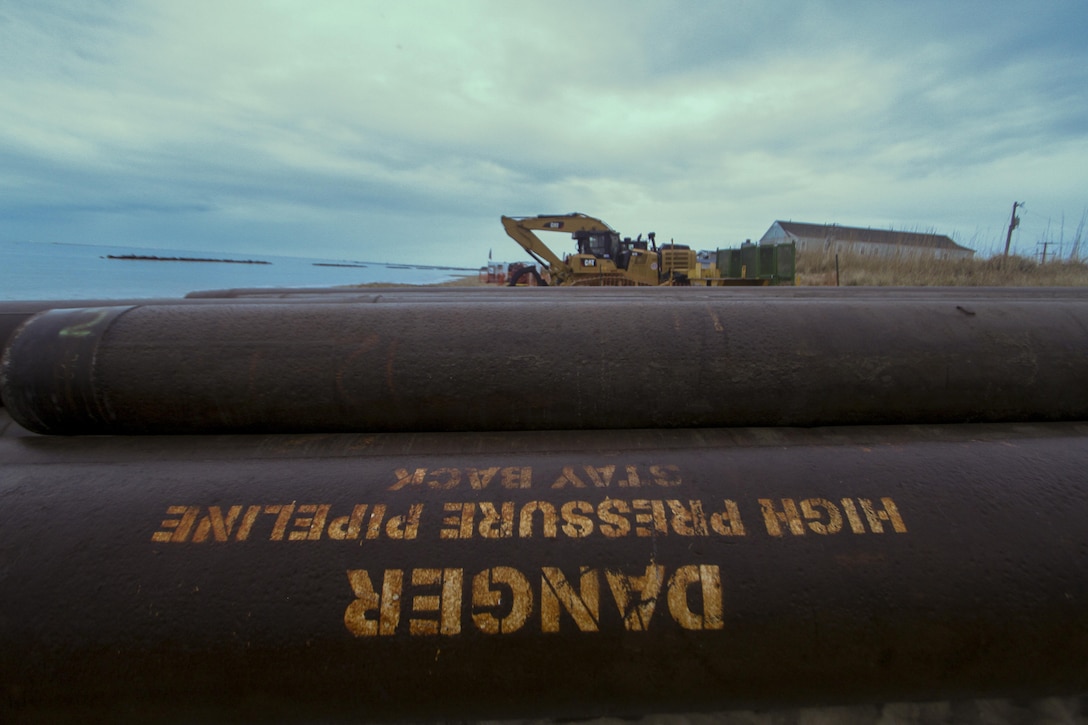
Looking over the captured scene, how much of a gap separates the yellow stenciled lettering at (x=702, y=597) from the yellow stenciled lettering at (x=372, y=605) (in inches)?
22.5

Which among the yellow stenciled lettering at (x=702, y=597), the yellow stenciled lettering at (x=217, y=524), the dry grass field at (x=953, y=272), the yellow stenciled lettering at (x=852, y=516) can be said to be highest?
the dry grass field at (x=953, y=272)

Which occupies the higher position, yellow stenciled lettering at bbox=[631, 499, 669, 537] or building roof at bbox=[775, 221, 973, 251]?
building roof at bbox=[775, 221, 973, 251]

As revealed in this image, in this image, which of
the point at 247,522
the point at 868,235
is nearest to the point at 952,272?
the point at 247,522

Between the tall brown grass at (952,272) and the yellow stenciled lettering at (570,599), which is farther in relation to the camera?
the tall brown grass at (952,272)

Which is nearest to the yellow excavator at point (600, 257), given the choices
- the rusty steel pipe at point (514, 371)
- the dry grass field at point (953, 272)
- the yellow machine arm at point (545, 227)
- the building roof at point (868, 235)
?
the yellow machine arm at point (545, 227)

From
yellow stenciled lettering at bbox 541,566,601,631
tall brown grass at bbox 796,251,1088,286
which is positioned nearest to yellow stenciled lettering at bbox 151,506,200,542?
yellow stenciled lettering at bbox 541,566,601,631

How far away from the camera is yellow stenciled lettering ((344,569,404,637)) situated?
1079 mm

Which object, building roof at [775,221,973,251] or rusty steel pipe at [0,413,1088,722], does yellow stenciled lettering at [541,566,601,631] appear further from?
building roof at [775,221,973,251]

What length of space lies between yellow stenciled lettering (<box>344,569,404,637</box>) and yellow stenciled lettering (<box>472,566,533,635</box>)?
0.16 meters

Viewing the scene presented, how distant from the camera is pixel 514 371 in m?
1.45

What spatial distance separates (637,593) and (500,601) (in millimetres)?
287

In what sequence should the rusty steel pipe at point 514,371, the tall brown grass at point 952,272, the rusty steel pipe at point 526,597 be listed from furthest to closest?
the tall brown grass at point 952,272
the rusty steel pipe at point 514,371
the rusty steel pipe at point 526,597

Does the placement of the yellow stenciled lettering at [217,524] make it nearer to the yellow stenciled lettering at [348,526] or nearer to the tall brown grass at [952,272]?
the yellow stenciled lettering at [348,526]

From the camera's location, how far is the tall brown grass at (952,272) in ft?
37.0
